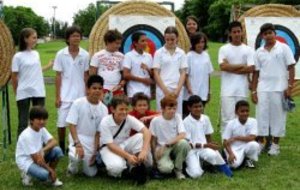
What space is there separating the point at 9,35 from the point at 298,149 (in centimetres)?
394

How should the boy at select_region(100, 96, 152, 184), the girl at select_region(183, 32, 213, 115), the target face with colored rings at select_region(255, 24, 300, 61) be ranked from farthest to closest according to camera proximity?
the target face with colored rings at select_region(255, 24, 300, 61), the girl at select_region(183, 32, 213, 115), the boy at select_region(100, 96, 152, 184)

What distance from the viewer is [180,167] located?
5668 mm

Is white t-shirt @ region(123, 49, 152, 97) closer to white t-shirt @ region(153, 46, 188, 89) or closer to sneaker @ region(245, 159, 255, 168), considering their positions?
white t-shirt @ region(153, 46, 188, 89)

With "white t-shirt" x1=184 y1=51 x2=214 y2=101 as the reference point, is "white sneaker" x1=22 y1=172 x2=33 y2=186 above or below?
below

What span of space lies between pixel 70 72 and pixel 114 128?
115 cm

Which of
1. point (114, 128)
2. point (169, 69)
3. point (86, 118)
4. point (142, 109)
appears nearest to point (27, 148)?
point (86, 118)

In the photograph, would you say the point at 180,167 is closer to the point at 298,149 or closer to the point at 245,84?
the point at 245,84

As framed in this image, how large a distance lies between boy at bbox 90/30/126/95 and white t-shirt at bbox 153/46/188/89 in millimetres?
445

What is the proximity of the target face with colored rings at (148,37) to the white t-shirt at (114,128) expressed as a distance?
195 centimetres

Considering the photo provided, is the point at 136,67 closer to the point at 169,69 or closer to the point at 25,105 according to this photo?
the point at 169,69

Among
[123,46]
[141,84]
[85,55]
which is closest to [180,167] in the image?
[141,84]

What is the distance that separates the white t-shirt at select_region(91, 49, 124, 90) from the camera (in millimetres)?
6316

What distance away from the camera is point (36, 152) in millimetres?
5246

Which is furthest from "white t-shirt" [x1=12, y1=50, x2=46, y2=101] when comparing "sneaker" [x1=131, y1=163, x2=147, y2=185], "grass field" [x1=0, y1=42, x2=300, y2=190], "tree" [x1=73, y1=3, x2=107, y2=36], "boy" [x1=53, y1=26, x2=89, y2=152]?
"tree" [x1=73, y1=3, x2=107, y2=36]
